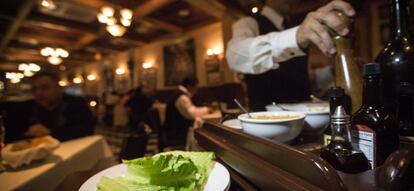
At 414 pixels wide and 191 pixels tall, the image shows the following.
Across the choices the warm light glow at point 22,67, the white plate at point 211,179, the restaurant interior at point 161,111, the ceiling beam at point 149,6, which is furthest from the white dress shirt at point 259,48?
the ceiling beam at point 149,6

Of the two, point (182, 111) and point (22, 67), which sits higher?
point (22, 67)

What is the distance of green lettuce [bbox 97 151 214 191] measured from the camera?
Result: 445mm

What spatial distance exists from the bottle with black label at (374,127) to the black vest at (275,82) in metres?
0.78

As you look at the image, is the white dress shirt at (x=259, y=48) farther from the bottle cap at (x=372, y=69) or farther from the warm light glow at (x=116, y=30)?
the warm light glow at (x=116, y=30)

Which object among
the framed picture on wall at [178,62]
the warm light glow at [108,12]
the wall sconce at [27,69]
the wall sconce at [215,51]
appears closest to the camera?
the wall sconce at [215,51]

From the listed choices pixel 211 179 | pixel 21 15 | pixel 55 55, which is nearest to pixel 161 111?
pixel 211 179

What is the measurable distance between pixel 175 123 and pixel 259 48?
5.41 ft

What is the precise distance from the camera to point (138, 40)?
6.87 feet

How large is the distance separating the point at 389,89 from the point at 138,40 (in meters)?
1.96

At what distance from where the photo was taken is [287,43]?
2.64 ft

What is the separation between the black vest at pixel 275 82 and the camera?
50.2 inches

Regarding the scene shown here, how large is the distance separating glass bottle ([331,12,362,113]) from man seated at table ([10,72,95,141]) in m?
2.34

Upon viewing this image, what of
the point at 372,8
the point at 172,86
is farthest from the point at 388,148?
the point at 372,8

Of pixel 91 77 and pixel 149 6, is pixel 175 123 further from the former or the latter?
pixel 149 6
